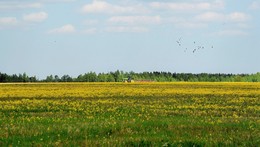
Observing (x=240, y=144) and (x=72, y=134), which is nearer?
(x=240, y=144)

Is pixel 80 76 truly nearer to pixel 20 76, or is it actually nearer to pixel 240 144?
pixel 20 76

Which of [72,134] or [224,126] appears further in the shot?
[224,126]

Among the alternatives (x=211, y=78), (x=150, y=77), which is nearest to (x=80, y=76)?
(x=150, y=77)

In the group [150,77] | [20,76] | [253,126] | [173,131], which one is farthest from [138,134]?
[150,77]

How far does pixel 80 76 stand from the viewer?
14550 centimetres

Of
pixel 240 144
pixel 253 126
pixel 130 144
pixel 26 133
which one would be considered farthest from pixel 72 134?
pixel 253 126

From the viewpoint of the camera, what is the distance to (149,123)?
2112 cm

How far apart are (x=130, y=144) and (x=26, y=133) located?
4.36 m

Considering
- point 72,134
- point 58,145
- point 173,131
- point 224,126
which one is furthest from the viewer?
point 224,126

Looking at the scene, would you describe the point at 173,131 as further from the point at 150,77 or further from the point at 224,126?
the point at 150,77

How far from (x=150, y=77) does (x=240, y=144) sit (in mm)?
146882

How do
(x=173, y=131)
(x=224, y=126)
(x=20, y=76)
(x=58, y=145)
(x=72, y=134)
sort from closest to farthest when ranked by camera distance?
1. (x=58, y=145)
2. (x=72, y=134)
3. (x=173, y=131)
4. (x=224, y=126)
5. (x=20, y=76)

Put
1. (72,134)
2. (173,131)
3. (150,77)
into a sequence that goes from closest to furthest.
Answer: (72,134)
(173,131)
(150,77)

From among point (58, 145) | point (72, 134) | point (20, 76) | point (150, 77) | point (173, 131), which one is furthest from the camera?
point (150, 77)
